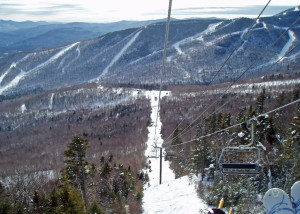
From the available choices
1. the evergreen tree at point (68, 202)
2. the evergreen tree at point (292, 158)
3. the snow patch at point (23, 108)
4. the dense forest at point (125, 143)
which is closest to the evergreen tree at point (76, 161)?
the dense forest at point (125, 143)

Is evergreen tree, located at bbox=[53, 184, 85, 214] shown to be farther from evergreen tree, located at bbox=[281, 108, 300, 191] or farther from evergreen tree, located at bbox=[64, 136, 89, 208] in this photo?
evergreen tree, located at bbox=[281, 108, 300, 191]

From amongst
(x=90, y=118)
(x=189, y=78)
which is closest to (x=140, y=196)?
(x=90, y=118)

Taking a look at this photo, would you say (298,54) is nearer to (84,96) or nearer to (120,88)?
(120,88)

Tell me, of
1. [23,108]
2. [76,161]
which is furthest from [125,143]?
[23,108]

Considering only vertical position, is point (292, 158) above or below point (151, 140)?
above

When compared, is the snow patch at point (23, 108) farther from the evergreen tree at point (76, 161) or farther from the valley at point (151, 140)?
the evergreen tree at point (76, 161)

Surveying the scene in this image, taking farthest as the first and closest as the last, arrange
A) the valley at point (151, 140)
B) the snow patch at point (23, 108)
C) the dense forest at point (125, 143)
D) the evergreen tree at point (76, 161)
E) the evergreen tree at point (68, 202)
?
the snow patch at point (23, 108) → the evergreen tree at point (76, 161) → the valley at point (151, 140) → the dense forest at point (125, 143) → the evergreen tree at point (68, 202)

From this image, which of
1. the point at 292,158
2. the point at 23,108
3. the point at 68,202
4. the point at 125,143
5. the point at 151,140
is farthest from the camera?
the point at 23,108

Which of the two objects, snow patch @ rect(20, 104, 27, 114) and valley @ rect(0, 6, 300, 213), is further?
snow patch @ rect(20, 104, 27, 114)

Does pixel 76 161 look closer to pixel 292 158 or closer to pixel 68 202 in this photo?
pixel 68 202

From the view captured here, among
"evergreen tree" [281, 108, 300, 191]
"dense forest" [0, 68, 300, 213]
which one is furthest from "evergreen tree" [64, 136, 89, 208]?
"evergreen tree" [281, 108, 300, 191]

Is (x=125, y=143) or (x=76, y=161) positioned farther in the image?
(x=125, y=143)
